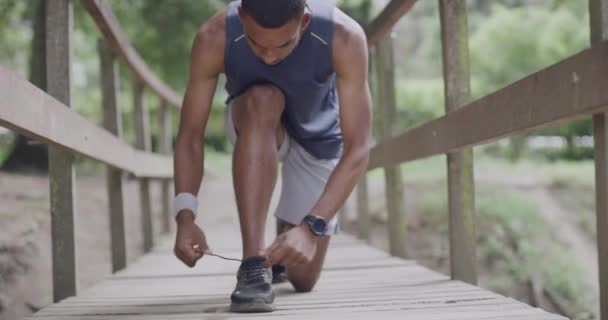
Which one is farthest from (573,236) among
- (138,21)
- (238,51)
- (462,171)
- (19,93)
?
(19,93)

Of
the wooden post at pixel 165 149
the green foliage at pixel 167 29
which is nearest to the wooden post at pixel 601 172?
the wooden post at pixel 165 149

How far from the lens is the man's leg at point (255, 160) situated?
2453mm

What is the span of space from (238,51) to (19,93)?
0.78 metres

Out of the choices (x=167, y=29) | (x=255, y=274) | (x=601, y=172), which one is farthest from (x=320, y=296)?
(x=167, y=29)

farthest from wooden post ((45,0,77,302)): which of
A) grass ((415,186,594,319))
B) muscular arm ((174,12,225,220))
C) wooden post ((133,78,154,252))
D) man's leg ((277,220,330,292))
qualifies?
grass ((415,186,594,319))

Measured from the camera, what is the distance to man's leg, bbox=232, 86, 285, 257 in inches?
96.6

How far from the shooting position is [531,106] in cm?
210

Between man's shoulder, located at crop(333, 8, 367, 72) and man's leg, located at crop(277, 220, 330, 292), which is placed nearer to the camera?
man's shoulder, located at crop(333, 8, 367, 72)

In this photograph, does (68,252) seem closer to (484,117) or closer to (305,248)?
(305,248)

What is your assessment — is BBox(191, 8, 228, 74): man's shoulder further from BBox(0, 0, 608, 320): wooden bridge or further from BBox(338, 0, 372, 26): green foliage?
BBox(338, 0, 372, 26): green foliage

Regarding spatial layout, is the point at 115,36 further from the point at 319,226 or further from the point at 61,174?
the point at 319,226

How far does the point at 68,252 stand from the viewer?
285 cm

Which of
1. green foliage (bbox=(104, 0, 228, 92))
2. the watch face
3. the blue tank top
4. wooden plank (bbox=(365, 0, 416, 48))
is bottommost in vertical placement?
the watch face

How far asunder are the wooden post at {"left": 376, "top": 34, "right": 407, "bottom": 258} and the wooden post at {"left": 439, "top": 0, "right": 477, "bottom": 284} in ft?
4.09
